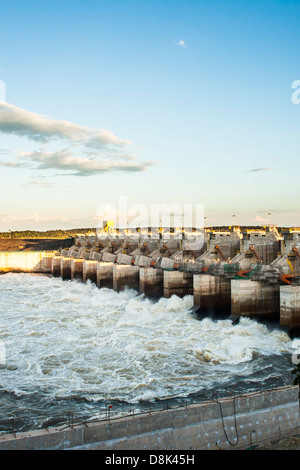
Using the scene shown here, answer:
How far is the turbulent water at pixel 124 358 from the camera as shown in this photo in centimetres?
1423

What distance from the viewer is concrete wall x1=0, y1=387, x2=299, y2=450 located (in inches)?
338

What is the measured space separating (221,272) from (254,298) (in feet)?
12.3

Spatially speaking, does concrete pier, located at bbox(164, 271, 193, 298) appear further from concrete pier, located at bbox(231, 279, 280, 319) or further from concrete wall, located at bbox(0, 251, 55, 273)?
concrete wall, located at bbox(0, 251, 55, 273)

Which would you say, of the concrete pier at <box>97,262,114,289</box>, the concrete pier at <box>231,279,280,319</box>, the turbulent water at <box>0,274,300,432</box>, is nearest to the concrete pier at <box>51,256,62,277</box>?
the concrete pier at <box>97,262,114,289</box>

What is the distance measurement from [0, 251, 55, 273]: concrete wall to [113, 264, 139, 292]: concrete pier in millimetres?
27931

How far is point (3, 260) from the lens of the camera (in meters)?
64.8

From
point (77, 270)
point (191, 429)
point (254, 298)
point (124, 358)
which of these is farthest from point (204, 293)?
point (77, 270)

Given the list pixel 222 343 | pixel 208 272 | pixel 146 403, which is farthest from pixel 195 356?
pixel 208 272

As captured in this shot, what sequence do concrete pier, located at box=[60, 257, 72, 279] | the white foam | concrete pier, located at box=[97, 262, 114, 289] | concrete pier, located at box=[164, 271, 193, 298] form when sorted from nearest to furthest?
the white foam → concrete pier, located at box=[164, 271, 193, 298] → concrete pier, located at box=[97, 262, 114, 289] → concrete pier, located at box=[60, 257, 72, 279]

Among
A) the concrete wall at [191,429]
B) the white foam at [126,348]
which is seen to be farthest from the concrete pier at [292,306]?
the concrete wall at [191,429]

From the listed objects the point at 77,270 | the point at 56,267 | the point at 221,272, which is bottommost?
the point at 56,267

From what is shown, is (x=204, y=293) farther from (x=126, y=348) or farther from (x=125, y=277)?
(x=125, y=277)

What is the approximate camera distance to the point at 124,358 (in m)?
19.1
